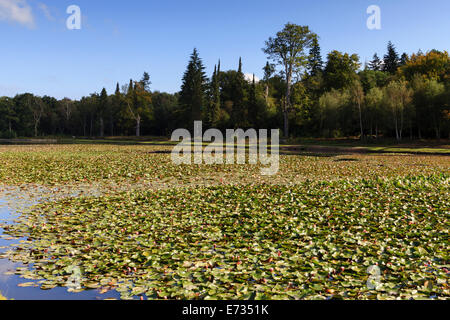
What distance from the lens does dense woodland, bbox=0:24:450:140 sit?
4412cm

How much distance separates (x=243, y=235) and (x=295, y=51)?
142 ft

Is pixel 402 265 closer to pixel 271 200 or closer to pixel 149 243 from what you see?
pixel 149 243

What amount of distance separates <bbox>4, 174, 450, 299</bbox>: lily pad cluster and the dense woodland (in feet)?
127

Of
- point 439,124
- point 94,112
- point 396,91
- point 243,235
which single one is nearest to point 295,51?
point 396,91

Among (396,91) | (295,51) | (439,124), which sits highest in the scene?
(295,51)

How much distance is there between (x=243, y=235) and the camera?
662 centimetres

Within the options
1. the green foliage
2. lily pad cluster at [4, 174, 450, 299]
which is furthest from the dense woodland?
lily pad cluster at [4, 174, 450, 299]

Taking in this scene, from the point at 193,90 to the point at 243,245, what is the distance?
62.2 m

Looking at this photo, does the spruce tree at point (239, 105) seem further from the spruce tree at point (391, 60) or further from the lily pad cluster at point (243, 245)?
the lily pad cluster at point (243, 245)

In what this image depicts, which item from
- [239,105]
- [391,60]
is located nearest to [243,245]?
[239,105]

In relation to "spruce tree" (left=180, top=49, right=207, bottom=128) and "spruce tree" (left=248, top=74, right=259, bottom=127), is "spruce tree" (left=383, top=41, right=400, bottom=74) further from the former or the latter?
"spruce tree" (left=180, top=49, right=207, bottom=128)

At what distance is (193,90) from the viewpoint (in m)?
65.9

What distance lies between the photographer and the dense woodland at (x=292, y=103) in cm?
4412

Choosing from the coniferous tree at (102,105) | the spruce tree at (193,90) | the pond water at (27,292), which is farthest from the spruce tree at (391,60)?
the pond water at (27,292)
